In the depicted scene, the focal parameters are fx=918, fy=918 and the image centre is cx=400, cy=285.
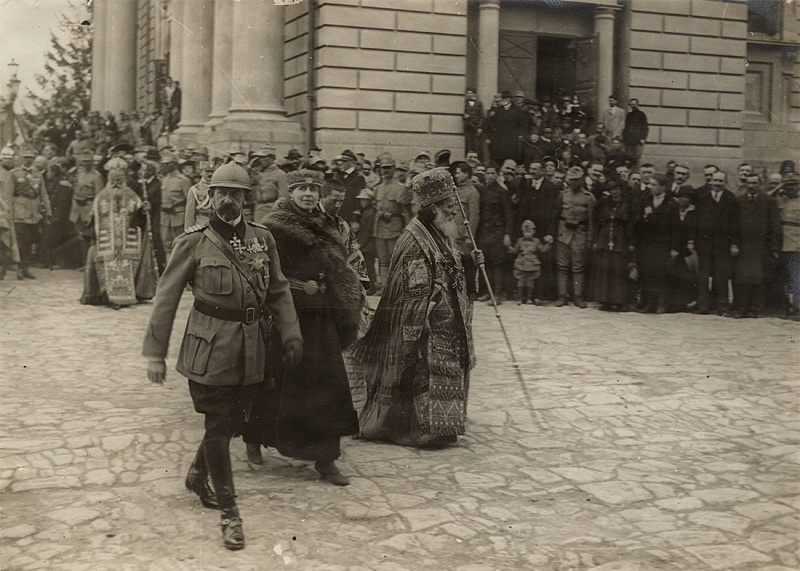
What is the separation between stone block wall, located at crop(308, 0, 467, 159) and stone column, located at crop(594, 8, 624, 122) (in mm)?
3523

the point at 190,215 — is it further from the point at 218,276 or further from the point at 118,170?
the point at 218,276

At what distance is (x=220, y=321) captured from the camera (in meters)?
4.73

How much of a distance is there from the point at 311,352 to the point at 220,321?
1.06m

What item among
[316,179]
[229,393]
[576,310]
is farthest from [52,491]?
[576,310]

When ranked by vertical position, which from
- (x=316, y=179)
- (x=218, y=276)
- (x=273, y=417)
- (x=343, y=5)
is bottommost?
(x=273, y=417)

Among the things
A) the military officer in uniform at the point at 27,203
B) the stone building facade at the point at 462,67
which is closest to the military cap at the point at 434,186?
the military officer in uniform at the point at 27,203

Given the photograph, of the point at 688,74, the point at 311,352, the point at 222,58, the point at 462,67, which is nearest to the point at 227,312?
the point at 311,352

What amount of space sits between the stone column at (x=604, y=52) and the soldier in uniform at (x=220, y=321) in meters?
15.1

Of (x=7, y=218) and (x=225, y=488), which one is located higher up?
(x=7, y=218)

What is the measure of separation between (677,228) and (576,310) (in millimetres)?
1757

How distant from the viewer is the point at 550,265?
13.2 meters

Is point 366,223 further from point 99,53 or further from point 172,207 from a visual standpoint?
point 99,53

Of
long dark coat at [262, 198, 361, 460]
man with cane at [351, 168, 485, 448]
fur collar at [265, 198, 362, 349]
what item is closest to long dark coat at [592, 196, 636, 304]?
man with cane at [351, 168, 485, 448]

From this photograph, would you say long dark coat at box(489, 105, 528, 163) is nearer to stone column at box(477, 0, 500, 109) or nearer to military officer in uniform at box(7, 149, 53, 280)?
stone column at box(477, 0, 500, 109)
